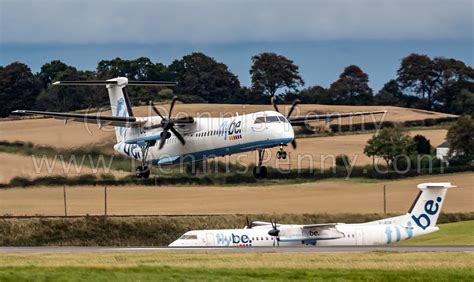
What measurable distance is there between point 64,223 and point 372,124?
45.9 metres

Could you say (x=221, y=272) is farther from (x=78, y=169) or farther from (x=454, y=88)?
(x=454, y=88)

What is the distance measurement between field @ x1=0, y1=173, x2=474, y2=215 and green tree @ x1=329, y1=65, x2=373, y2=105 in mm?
69377

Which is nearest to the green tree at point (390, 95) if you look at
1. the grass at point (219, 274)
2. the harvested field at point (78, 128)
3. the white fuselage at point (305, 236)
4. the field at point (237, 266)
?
the harvested field at point (78, 128)

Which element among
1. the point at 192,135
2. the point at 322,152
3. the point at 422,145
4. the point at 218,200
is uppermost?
the point at 192,135

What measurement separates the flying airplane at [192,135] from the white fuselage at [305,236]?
4.78 m

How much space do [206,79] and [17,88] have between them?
22.4 meters

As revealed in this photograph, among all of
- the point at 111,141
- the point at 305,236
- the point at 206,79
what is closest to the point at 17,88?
the point at 206,79

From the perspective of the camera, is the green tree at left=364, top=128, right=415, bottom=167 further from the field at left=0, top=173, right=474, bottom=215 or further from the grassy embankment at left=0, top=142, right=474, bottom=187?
the grassy embankment at left=0, top=142, right=474, bottom=187

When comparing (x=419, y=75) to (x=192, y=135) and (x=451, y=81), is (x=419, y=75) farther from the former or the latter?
(x=192, y=135)

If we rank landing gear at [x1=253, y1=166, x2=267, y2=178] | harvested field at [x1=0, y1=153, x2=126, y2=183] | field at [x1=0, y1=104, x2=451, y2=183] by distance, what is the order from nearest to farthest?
landing gear at [x1=253, y1=166, x2=267, y2=178], harvested field at [x1=0, y1=153, x2=126, y2=183], field at [x1=0, y1=104, x2=451, y2=183]

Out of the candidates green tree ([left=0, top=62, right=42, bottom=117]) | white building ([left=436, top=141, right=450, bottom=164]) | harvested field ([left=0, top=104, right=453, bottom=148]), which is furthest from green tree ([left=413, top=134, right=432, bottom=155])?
green tree ([left=0, top=62, right=42, bottom=117])

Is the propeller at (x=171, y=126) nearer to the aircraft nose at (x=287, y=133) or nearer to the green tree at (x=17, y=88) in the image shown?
the aircraft nose at (x=287, y=133)

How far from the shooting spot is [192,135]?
8038 centimetres

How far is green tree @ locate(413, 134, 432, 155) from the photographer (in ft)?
393
